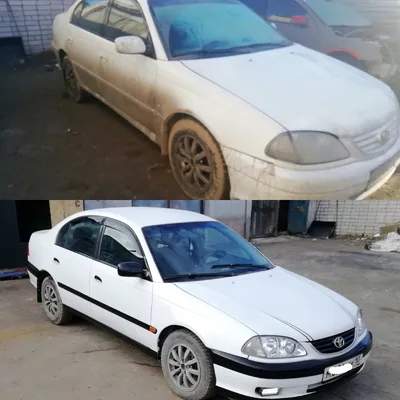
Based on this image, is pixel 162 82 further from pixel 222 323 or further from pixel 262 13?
pixel 222 323

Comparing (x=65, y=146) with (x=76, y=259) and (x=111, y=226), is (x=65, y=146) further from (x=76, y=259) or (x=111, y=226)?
(x=76, y=259)

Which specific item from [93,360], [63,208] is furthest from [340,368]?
[63,208]

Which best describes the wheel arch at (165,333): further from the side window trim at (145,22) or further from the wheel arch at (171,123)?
the side window trim at (145,22)

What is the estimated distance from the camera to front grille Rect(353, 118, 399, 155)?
4086 millimetres

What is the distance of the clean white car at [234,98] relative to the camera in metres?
3.96

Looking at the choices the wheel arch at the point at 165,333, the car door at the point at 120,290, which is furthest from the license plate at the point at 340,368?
the car door at the point at 120,290

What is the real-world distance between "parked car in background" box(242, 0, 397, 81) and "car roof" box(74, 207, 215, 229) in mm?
1840

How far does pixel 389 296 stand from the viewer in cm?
606

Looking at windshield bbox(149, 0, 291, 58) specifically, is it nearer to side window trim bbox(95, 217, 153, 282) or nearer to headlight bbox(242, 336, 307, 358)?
side window trim bbox(95, 217, 153, 282)

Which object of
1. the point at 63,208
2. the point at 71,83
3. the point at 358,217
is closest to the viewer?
the point at 71,83

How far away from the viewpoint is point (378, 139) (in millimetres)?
4156

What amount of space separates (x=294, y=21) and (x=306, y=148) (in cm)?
123

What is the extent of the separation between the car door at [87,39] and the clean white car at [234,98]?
0.04ft

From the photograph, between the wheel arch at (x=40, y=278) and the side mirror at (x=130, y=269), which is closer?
the side mirror at (x=130, y=269)
